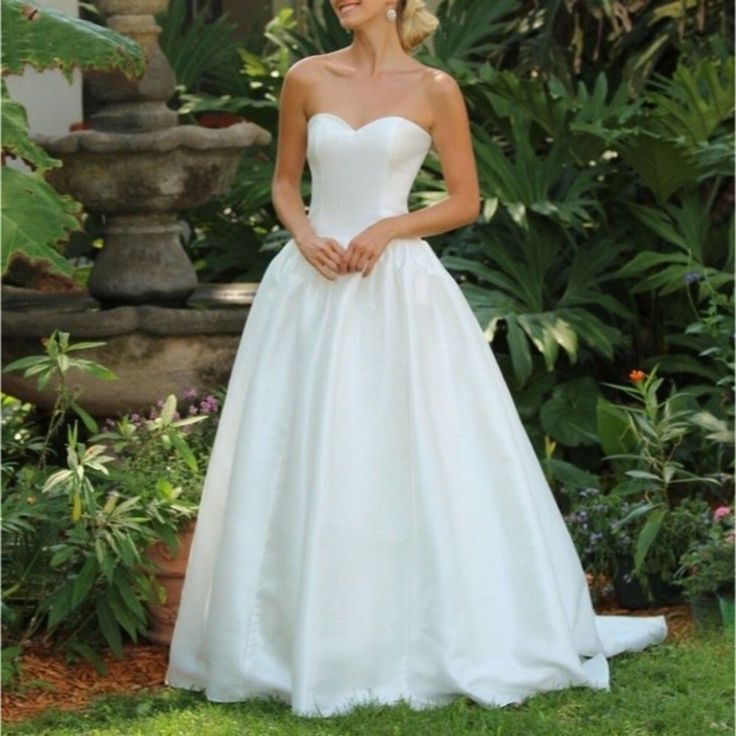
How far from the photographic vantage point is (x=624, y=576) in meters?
5.70

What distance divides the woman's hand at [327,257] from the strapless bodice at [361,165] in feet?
0.36

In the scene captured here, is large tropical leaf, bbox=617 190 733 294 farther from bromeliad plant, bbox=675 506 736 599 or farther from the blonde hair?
the blonde hair

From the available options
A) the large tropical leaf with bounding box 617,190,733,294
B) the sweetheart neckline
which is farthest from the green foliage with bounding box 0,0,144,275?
the large tropical leaf with bounding box 617,190,733,294

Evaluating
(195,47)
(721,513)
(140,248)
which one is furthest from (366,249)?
(195,47)

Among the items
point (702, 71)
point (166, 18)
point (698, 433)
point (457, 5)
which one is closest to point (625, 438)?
point (698, 433)

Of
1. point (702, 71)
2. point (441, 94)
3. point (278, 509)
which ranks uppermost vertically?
point (441, 94)

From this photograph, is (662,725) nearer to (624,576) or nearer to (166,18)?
(624,576)

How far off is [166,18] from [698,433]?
3285mm

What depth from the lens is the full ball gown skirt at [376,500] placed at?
14.6ft

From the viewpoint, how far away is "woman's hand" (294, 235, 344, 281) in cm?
453

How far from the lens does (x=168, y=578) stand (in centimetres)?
533

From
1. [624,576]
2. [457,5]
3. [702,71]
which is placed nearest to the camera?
[624,576]

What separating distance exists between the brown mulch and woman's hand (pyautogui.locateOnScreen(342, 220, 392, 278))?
1348 mm

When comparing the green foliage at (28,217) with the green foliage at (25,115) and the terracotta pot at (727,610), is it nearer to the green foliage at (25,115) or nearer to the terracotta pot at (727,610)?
the green foliage at (25,115)
